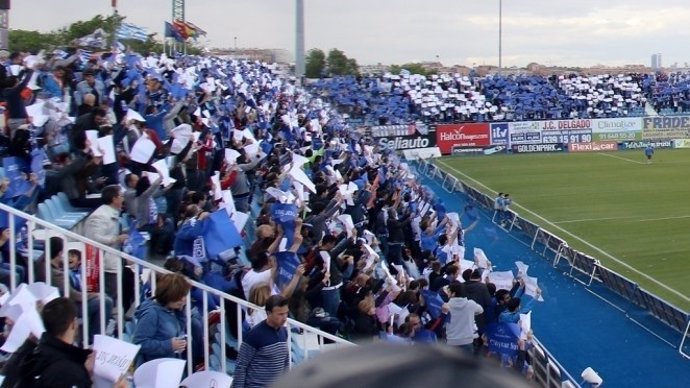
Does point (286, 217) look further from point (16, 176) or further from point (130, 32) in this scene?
point (130, 32)

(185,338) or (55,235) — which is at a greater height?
(55,235)

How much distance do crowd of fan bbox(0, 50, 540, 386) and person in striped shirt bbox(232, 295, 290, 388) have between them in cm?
6

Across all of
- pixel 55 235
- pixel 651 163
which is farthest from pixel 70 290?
pixel 651 163

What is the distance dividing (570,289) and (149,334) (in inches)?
536

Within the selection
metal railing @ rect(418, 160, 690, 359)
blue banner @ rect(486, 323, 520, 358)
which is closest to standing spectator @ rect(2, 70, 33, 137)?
blue banner @ rect(486, 323, 520, 358)

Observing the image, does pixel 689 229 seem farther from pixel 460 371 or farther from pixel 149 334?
pixel 460 371

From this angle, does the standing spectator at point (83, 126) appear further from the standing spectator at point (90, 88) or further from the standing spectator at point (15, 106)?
the standing spectator at point (90, 88)

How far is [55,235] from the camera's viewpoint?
5719 millimetres

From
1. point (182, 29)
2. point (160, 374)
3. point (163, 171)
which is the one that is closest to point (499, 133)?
point (182, 29)

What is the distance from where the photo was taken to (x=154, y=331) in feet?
17.2

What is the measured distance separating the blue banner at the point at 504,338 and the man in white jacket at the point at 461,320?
2.01 feet

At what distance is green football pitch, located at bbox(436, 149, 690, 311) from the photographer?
65.1ft

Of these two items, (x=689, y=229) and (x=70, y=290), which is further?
(x=689, y=229)

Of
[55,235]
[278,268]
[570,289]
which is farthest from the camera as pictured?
[570,289]
